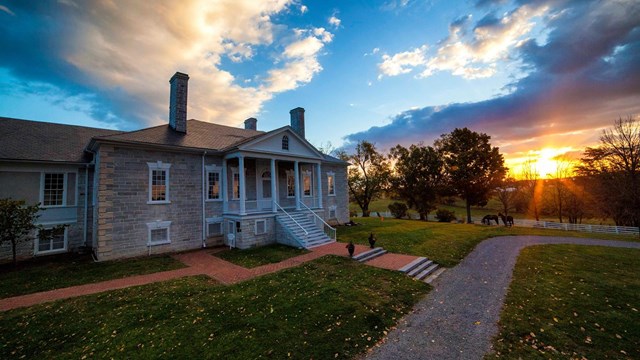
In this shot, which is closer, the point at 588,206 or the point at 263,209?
the point at 263,209

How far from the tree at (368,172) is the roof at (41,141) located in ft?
94.5

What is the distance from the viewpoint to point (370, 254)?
1241cm

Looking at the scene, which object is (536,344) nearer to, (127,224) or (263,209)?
(263,209)

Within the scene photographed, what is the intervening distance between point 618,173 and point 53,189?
44.0 metres

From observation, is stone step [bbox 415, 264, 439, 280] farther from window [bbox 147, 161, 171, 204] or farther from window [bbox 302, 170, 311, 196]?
window [bbox 147, 161, 171, 204]

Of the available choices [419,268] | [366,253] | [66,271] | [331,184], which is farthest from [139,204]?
[331,184]

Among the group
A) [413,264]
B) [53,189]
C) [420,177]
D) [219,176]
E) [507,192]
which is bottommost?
[413,264]

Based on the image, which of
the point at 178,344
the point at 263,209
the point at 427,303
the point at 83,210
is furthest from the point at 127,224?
the point at 427,303

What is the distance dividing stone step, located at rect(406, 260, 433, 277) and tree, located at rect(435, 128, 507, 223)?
23356 mm

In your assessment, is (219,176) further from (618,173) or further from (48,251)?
(618,173)

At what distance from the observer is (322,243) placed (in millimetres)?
15188

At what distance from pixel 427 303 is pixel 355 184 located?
29.8m

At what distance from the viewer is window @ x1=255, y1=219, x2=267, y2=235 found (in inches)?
600

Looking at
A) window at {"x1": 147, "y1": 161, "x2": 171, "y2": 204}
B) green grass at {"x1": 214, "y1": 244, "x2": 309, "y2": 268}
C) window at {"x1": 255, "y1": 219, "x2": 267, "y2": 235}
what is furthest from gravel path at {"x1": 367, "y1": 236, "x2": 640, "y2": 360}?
window at {"x1": 147, "y1": 161, "x2": 171, "y2": 204}
